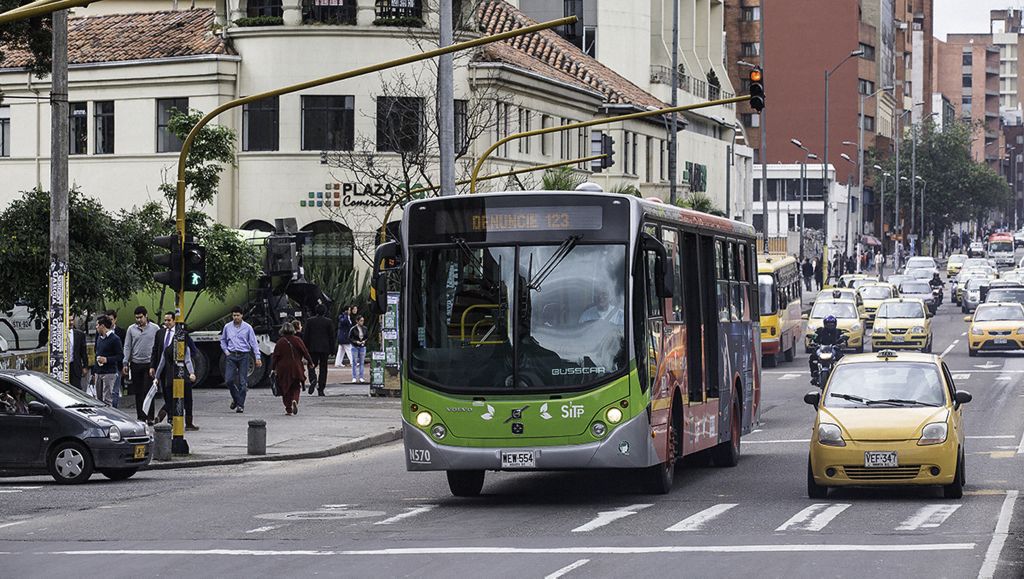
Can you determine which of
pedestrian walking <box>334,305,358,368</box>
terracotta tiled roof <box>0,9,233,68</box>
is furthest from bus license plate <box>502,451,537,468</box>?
terracotta tiled roof <box>0,9,233,68</box>

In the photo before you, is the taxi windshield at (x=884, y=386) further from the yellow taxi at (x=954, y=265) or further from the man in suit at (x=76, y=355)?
the yellow taxi at (x=954, y=265)

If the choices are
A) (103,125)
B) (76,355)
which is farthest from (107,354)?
(103,125)

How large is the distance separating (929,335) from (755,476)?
33173mm

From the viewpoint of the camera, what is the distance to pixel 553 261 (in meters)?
Result: 18.2

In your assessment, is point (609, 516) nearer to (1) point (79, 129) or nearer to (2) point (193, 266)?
(2) point (193, 266)

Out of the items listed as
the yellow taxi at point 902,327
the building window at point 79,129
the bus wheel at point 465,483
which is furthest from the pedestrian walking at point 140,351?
the building window at point 79,129

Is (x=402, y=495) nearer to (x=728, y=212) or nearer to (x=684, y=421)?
(x=684, y=421)

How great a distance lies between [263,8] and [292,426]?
2731 centimetres

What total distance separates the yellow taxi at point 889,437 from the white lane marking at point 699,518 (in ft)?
3.77

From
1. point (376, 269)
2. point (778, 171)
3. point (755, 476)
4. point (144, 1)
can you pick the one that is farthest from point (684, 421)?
point (778, 171)

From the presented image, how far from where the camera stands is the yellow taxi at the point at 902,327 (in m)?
52.8

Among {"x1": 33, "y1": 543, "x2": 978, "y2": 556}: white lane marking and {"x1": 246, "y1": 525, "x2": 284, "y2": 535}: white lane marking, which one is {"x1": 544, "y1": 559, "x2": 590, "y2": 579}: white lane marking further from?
{"x1": 246, "y1": 525, "x2": 284, "y2": 535}: white lane marking

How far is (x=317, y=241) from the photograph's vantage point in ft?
178

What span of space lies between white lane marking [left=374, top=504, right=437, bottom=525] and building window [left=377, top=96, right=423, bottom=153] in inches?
1306
